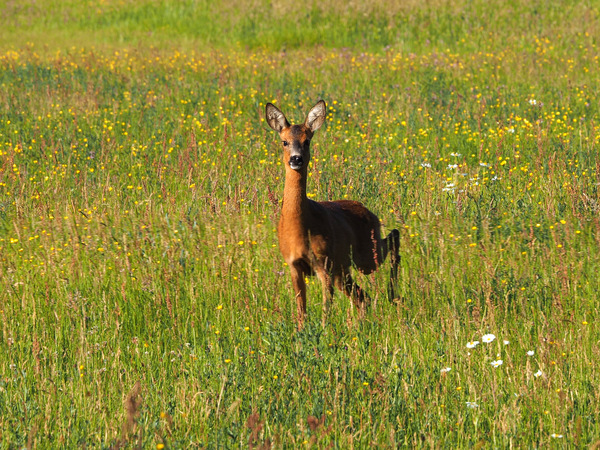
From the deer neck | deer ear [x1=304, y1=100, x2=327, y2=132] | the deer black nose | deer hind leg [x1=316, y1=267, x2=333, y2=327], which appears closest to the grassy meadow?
deer hind leg [x1=316, y1=267, x2=333, y2=327]

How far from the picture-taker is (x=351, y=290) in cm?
551

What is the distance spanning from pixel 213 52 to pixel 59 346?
14.1m

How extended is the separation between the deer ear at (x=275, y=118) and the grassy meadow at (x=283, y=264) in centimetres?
63

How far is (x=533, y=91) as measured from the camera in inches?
483

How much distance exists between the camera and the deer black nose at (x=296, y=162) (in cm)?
528

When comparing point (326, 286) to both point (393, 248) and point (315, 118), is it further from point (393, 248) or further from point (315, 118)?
point (315, 118)

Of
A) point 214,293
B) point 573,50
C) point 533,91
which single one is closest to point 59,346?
point 214,293

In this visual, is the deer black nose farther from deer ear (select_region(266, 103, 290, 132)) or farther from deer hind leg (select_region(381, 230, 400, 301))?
deer hind leg (select_region(381, 230, 400, 301))

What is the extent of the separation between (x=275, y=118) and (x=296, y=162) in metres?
0.66

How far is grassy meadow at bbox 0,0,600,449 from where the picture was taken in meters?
3.72

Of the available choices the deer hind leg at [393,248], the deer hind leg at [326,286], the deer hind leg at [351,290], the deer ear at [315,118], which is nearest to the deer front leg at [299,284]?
the deer hind leg at [326,286]

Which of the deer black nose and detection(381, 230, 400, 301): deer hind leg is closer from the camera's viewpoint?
the deer black nose

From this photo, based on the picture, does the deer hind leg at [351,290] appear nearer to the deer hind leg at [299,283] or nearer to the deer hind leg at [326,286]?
the deer hind leg at [326,286]

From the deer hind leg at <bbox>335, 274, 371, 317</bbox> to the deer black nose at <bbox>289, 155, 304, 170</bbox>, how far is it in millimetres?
818
